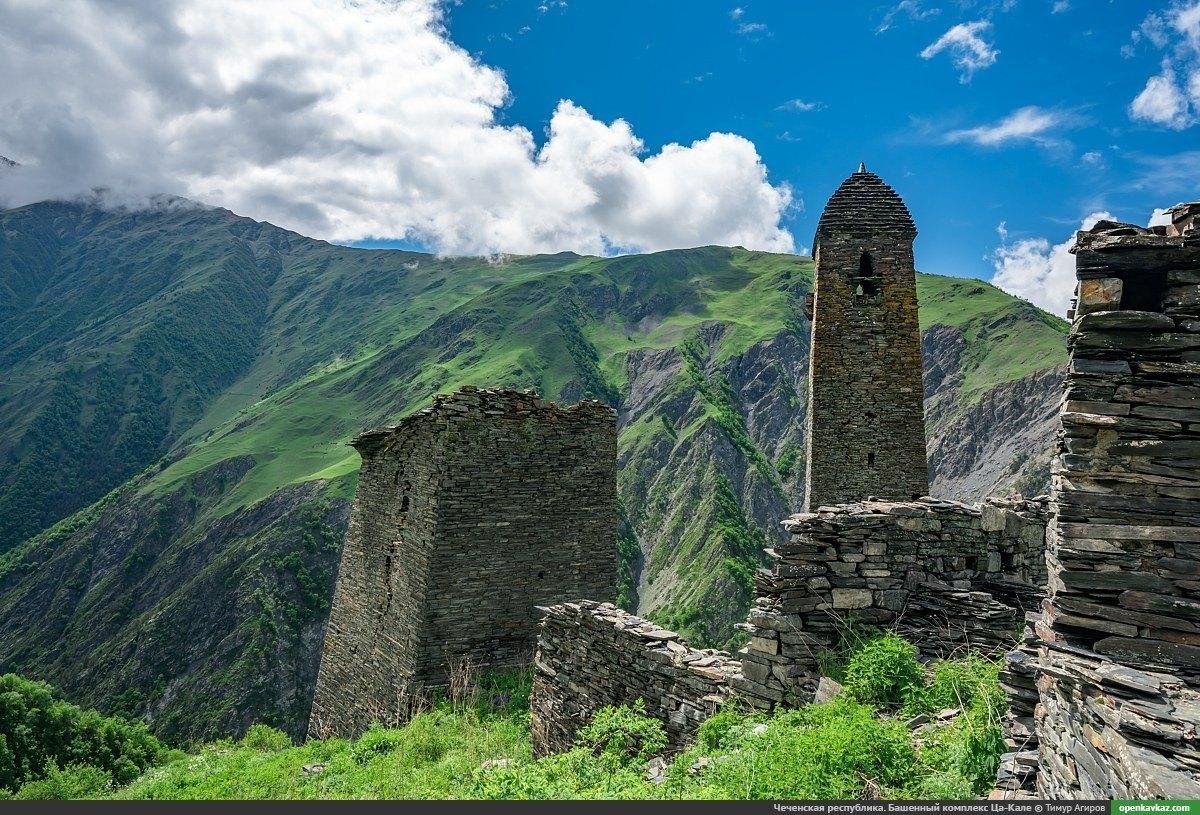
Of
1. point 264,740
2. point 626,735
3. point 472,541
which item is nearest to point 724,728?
point 626,735

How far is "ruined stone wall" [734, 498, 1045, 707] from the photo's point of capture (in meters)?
6.45

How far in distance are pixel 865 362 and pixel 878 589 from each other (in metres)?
8.69

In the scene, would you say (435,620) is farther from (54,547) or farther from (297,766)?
(54,547)

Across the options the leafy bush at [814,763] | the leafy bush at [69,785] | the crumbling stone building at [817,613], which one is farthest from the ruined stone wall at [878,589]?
the leafy bush at [69,785]

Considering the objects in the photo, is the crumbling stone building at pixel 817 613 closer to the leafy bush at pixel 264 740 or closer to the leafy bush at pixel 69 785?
the leafy bush at pixel 264 740

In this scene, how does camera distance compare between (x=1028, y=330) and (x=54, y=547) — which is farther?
(x=1028, y=330)

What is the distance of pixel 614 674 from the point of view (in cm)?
766

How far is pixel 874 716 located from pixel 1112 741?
7.29 ft

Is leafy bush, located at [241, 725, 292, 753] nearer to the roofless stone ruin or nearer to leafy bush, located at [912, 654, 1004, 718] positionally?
the roofless stone ruin

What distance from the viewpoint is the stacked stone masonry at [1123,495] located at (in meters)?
3.95

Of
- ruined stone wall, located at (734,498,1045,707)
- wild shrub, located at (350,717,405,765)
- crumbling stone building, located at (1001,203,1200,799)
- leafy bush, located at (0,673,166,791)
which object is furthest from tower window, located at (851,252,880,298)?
leafy bush, located at (0,673,166,791)

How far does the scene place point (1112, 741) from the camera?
136 inches

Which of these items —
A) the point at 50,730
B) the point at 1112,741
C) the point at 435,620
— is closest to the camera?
the point at 1112,741

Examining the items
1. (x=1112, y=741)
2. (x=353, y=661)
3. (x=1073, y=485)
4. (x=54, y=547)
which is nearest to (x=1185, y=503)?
(x=1073, y=485)
